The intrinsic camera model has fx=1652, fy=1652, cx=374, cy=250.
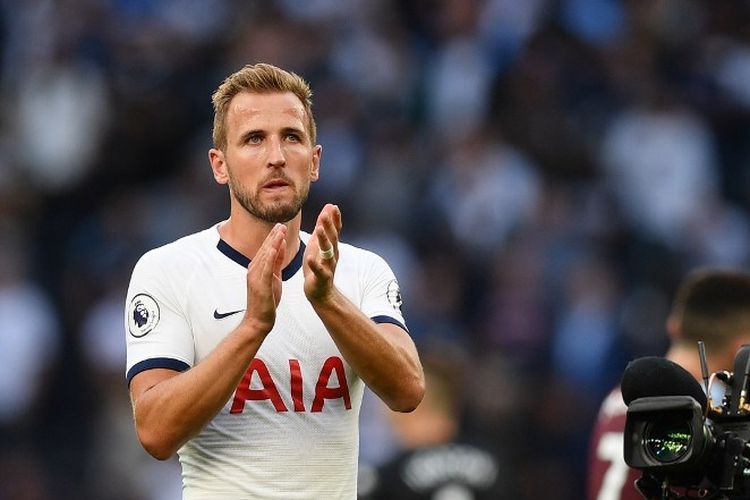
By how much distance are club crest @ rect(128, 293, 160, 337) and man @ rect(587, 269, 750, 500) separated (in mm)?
2207

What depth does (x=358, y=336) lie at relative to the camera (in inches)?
185

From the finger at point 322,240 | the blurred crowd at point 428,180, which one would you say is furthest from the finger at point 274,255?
the blurred crowd at point 428,180

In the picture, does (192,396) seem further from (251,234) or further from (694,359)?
(694,359)

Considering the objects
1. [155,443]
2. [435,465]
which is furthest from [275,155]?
[435,465]

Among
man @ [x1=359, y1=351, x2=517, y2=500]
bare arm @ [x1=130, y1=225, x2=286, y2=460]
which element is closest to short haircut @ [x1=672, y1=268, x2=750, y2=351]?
man @ [x1=359, y1=351, x2=517, y2=500]

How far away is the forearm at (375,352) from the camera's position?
467 centimetres

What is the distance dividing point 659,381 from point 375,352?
81 cm

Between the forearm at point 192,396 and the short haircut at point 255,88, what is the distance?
0.82m

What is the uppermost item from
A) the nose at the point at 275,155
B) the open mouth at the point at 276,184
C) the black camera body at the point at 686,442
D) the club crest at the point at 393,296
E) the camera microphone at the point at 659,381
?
the nose at the point at 275,155

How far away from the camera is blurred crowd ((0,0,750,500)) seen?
11609 mm

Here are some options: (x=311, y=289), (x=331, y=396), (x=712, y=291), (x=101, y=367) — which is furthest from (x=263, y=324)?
(x=101, y=367)

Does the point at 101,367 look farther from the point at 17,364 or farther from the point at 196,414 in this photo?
the point at 196,414

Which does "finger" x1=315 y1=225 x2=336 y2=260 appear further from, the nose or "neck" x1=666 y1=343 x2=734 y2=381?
"neck" x1=666 y1=343 x2=734 y2=381

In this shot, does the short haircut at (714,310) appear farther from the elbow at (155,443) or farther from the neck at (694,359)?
the elbow at (155,443)
